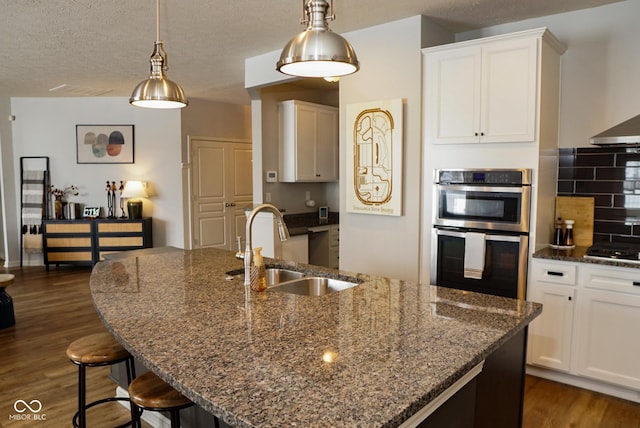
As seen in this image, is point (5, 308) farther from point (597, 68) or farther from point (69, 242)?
point (597, 68)

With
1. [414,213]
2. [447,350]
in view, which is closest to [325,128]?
[414,213]

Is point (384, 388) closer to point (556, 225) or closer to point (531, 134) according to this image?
point (531, 134)

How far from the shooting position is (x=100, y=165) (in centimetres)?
716

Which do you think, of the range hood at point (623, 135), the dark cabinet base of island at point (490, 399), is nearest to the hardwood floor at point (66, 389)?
the dark cabinet base of island at point (490, 399)

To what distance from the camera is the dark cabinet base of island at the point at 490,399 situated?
1.45m

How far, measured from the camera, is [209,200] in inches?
294

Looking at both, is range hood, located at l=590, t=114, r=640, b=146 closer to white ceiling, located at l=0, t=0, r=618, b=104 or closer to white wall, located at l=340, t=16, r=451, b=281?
white ceiling, located at l=0, t=0, r=618, b=104

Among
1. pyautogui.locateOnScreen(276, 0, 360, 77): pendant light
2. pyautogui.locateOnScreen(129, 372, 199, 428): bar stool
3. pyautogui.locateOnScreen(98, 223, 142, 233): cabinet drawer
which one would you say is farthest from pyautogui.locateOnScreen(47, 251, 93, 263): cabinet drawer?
pyautogui.locateOnScreen(276, 0, 360, 77): pendant light

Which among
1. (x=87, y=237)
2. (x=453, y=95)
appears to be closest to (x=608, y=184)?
(x=453, y=95)

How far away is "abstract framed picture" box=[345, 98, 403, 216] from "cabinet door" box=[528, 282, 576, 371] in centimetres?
117

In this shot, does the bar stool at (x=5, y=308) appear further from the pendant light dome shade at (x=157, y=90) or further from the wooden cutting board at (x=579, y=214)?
the wooden cutting board at (x=579, y=214)

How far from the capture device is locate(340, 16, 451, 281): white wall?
3518 millimetres

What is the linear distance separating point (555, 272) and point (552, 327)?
37 cm

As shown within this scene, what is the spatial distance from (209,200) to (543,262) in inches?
218
